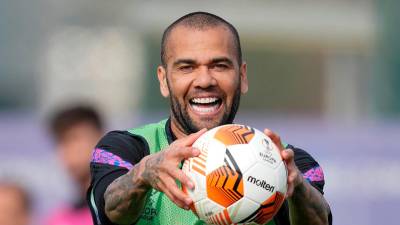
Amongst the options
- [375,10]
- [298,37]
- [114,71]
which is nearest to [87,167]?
[114,71]

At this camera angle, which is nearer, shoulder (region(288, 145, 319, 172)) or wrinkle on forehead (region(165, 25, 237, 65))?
wrinkle on forehead (region(165, 25, 237, 65))

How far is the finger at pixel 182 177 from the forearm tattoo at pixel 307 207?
0.59 m

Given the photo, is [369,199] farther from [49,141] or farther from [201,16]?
[201,16]

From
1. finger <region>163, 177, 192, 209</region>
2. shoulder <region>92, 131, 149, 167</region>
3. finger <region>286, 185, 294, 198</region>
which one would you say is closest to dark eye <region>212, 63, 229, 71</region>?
shoulder <region>92, 131, 149, 167</region>

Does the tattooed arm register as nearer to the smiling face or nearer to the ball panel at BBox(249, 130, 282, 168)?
the ball panel at BBox(249, 130, 282, 168)

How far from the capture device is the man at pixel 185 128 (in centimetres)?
554

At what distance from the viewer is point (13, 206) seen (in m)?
8.41

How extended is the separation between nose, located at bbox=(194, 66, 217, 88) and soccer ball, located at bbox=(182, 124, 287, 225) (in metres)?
0.57

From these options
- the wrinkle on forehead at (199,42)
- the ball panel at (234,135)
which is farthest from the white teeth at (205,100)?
the ball panel at (234,135)

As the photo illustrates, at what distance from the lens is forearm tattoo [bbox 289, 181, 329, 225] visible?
5421 millimetres

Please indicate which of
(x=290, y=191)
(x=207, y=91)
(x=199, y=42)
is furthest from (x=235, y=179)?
(x=199, y=42)

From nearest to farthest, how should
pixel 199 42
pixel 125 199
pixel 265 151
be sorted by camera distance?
pixel 265 151, pixel 125 199, pixel 199 42

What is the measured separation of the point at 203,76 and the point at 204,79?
2 centimetres

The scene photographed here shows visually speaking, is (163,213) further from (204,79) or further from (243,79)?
(243,79)
